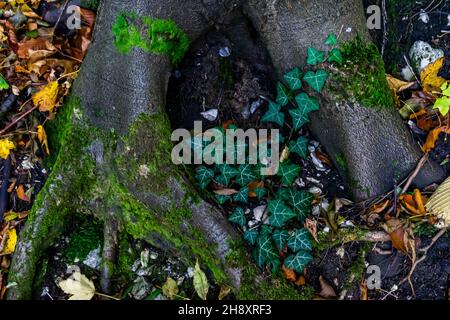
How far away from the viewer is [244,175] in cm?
Answer: 323

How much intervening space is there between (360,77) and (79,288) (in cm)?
233

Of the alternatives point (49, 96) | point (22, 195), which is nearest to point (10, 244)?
point (22, 195)

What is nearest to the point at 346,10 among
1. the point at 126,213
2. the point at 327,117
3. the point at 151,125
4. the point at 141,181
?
the point at 327,117

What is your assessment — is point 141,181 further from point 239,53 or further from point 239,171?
point 239,53

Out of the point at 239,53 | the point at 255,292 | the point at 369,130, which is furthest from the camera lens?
the point at 239,53

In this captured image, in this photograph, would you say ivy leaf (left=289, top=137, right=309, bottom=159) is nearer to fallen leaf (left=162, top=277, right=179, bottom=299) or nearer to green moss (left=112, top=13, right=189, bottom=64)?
green moss (left=112, top=13, right=189, bottom=64)

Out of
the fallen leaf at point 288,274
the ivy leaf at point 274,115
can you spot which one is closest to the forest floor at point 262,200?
the fallen leaf at point 288,274

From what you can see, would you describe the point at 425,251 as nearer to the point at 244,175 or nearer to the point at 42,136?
the point at 244,175

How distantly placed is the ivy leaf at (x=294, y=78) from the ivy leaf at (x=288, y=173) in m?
0.54

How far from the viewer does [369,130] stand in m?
3.18

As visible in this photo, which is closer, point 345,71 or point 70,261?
point 345,71

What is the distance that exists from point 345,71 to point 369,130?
1.38 feet

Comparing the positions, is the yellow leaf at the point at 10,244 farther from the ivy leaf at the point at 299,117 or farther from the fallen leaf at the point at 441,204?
the fallen leaf at the point at 441,204
